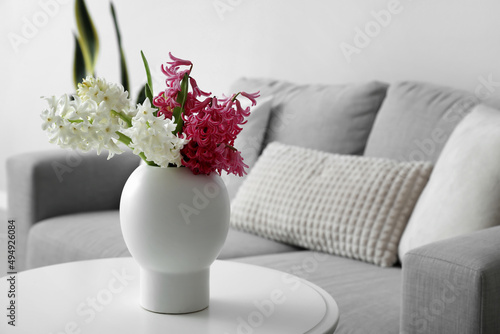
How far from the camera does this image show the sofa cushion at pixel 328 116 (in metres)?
2.14

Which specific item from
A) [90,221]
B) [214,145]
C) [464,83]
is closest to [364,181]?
[464,83]

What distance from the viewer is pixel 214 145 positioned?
3.61ft

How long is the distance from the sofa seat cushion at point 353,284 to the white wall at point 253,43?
801 millimetres

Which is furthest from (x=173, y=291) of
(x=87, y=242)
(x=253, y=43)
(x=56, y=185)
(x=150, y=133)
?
(x=253, y=43)

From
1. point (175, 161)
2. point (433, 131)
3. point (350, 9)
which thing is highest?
point (350, 9)

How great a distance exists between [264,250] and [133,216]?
0.90 metres

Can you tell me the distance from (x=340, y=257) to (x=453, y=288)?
661 millimetres

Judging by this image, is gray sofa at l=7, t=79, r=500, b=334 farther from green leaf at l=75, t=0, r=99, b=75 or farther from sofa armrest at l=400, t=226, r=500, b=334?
green leaf at l=75, t=0, r=99, b=75

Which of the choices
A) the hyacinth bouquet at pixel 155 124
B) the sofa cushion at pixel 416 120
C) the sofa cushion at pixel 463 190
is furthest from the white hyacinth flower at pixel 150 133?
the sofa cushion at pixel 416 120

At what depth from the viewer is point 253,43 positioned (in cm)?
286

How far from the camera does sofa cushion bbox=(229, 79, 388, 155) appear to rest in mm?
2139

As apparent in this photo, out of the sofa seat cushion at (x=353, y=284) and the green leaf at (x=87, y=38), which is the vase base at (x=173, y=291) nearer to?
the sofa seat cushion at (x=353, y=284)

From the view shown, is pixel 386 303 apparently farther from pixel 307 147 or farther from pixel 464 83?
pixel 464 83

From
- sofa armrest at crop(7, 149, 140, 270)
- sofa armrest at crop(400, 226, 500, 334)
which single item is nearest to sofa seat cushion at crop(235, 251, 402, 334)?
sofa armrest at crop(400, 226, 500, 334)
